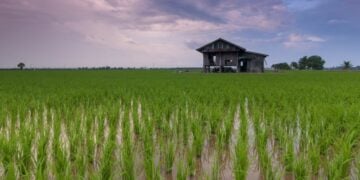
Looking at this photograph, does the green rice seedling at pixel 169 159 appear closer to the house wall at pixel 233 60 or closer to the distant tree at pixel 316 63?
the house wall at pixel 233 60

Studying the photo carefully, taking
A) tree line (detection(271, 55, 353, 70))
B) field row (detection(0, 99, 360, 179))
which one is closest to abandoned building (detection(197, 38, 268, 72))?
field row (detection(0, 99, 360, 179))

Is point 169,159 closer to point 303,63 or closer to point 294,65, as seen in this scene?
point 303,63

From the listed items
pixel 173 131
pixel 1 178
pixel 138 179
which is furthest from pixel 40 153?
pixel 173 131

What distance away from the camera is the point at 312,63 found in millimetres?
99938

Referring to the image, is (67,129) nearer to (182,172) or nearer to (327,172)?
(182,172)

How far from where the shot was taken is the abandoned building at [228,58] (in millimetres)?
35438

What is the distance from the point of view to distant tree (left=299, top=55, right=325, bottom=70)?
327 feet

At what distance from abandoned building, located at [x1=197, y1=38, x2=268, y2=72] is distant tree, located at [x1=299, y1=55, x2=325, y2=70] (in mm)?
69920

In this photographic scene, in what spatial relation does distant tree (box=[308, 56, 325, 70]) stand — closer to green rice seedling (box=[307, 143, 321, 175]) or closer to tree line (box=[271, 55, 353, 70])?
tree line (box=[271, 55, 353, 70])

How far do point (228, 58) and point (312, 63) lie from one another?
75.5 m

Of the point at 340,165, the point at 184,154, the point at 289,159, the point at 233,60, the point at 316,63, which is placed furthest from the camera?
the point at 316,63

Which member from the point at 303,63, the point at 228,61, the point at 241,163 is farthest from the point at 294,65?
the point at 241,163

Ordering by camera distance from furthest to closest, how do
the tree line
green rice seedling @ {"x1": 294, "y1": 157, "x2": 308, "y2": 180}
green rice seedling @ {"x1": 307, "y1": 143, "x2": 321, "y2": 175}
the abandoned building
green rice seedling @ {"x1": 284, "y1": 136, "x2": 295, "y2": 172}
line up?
the tree line
the abandoned building
green rice seedling @ {"x1": 284, "y1": 136, "x2": 295, "y2": 172}
green rice seedling @ {"x1": 307, "y1": 143, "x2": 321, "y2": 175}
green rice seedling @ {"x1": 294, "y1": 157, "x2": 308, "y2": 180}

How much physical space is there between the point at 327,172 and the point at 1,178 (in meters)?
3.50
